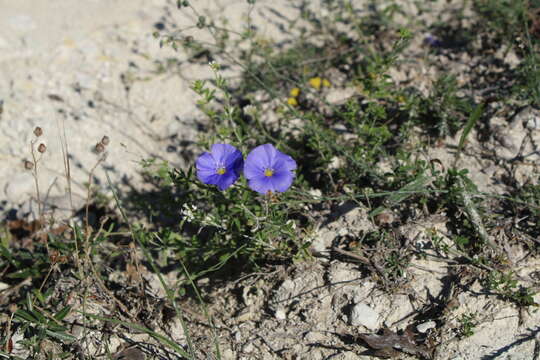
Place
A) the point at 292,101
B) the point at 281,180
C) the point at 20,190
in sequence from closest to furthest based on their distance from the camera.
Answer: the point at 281,180 < the point at 20,190 < the point at 292,101

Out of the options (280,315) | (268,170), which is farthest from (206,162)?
(280,315)

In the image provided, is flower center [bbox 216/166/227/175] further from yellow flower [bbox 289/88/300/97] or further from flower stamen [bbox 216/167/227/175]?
yellow flower [bbox 289/88/300/97]

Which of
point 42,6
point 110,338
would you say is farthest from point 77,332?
point 42,6

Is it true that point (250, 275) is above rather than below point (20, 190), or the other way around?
below

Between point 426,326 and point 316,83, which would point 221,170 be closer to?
point 426,326

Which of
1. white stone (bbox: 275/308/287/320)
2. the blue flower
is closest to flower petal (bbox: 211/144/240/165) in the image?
the blue flower

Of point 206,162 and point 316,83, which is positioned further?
point 316,83

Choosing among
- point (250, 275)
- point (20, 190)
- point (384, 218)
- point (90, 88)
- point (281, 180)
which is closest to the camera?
point (281, 180)
